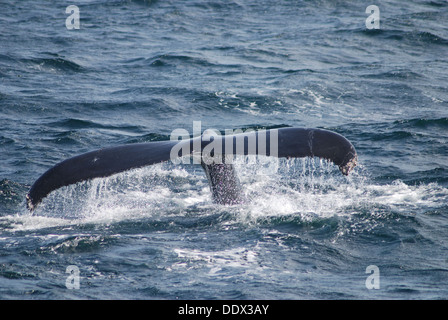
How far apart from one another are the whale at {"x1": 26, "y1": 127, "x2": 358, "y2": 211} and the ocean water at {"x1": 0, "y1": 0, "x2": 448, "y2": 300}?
75 cm

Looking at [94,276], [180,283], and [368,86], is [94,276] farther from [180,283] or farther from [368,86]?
[368,86]

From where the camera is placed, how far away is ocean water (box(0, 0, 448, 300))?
684cm

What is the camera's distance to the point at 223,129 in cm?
1338

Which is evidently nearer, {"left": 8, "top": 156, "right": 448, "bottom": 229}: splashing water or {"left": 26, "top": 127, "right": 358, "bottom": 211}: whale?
{"left": 26, "top": 127, "right": 358, "bottom": 211}: whale

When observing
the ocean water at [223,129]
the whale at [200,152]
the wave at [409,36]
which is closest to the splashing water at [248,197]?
the ocean water at [223,129]

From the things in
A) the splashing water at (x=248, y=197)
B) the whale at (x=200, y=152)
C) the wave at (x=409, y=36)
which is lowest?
the splashing water at (x=248, y=197)

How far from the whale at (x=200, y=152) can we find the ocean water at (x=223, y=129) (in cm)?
75

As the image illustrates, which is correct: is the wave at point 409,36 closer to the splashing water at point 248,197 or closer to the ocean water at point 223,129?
the ocean water at point 223,129

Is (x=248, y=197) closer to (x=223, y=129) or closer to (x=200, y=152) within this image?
(x=200, y=152)

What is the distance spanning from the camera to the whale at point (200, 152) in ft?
22.8

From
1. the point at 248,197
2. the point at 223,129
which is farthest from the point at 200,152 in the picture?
the point at 223,129

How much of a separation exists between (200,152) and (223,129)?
19.2 ft

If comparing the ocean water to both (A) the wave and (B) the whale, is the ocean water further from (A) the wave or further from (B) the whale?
(B) the whale

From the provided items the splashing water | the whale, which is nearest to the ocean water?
the splashing water
